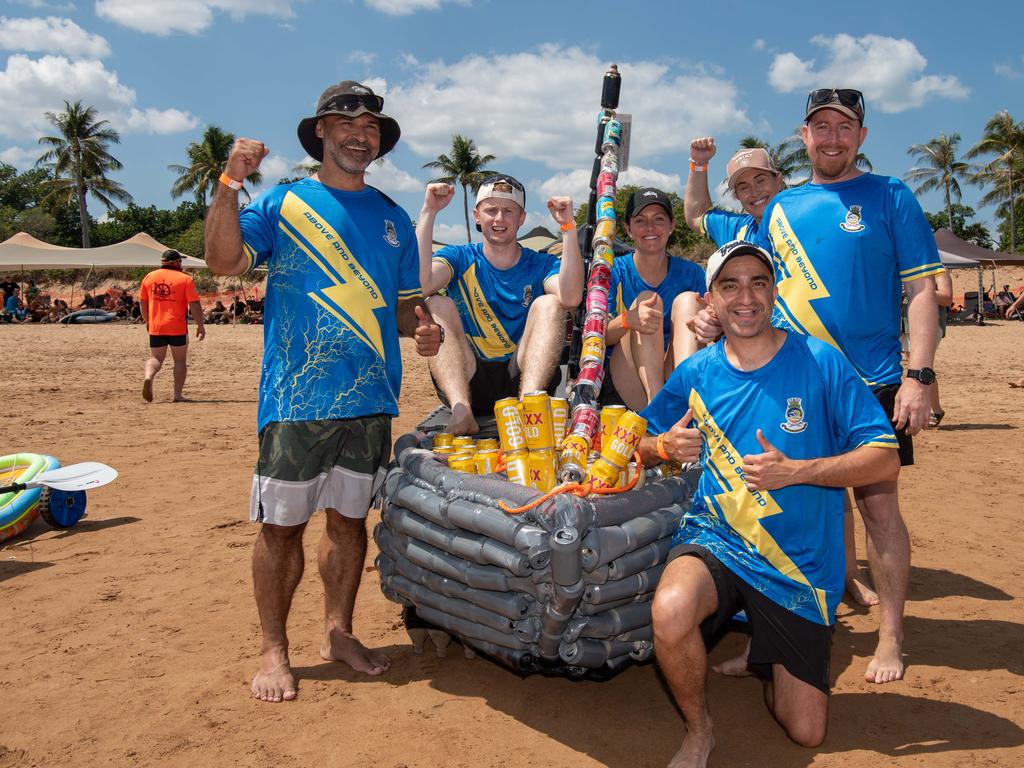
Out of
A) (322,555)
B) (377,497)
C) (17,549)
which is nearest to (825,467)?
(377,497)

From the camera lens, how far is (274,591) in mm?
3457

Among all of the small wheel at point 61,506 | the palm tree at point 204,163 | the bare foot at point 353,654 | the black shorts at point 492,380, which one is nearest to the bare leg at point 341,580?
the bare foot at point 353,654

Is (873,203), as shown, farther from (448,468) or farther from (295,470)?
(295,470)

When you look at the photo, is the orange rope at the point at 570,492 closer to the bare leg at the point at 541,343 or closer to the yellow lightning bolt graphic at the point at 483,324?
the bare leg at the point at 541,343

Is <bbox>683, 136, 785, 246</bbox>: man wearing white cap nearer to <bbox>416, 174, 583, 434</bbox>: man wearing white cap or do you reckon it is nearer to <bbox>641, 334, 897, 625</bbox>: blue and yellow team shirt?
<bbox>416, 174, 583, 434</bbox>: man wearing white cap

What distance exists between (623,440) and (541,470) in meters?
0.43

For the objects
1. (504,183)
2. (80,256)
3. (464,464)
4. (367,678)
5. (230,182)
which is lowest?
(367,678)

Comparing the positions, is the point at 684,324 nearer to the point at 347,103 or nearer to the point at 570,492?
the point at 570,492

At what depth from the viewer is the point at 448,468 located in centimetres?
344

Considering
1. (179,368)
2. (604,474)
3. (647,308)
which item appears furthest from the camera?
(179,368)

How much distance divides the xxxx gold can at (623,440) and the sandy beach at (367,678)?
1.02 metres

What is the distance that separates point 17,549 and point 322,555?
9.01 feet

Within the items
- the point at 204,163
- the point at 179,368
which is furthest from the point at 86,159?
the point at 179,368

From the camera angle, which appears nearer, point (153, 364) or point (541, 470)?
point (541, 470)
